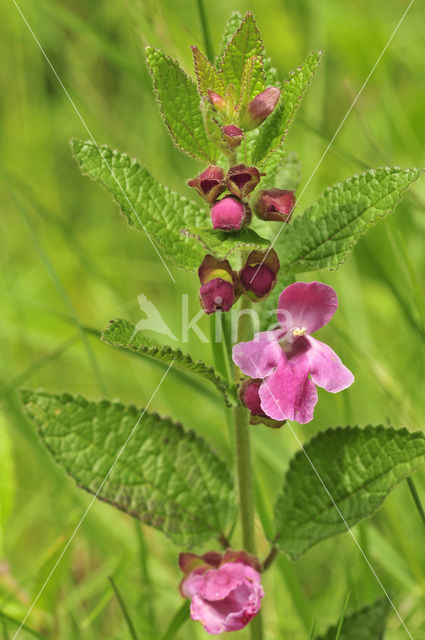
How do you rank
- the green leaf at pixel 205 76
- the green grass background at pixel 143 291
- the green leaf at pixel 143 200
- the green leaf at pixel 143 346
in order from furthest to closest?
the green grass background at pixel 143 291 < the green leaf at pixel 143 200 < the green leaf at pixel 205 76 < the green leaf at pixel 143 346

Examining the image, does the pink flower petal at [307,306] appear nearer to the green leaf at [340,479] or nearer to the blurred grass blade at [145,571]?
the green leaf at [340,479]

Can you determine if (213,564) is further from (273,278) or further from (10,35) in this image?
(10,35)

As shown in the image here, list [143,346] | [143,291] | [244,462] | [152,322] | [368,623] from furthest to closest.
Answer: [143,291], [152,322], [368,623], [244,462], [143,346]

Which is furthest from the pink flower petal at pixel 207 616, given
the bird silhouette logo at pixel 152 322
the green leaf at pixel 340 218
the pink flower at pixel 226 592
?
the green leaf at pixel 340 218

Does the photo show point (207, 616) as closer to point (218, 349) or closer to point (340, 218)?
point (218, 349)

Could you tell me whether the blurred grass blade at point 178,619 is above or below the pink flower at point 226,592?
below

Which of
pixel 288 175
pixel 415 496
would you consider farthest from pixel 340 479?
pixel 288 175
